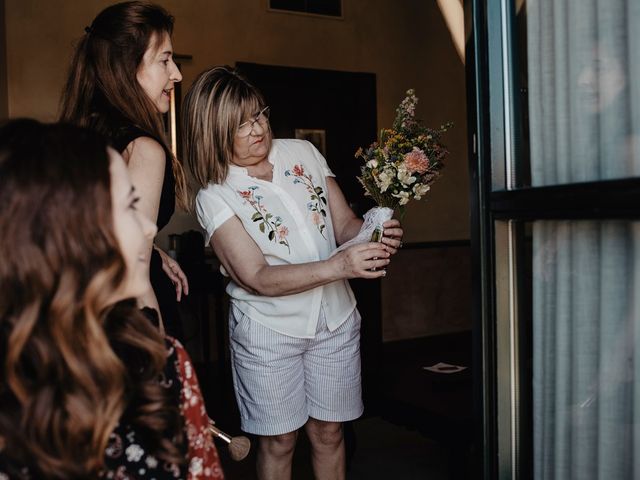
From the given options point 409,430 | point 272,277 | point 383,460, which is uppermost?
point 272,277

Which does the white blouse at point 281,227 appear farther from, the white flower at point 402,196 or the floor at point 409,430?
the floor at point 409,430

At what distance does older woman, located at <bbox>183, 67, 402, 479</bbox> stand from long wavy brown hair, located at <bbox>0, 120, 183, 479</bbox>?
39.0 inches

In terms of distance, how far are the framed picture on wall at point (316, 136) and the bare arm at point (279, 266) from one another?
354 cm

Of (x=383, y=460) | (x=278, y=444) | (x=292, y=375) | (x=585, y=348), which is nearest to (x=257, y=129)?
(x=292, y=375)

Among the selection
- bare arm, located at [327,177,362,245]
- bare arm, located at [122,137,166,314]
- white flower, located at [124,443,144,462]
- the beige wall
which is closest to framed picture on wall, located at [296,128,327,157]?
→ the beige wall

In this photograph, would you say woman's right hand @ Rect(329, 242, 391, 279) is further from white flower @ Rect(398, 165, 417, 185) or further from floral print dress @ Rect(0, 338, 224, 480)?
floral print dress @ Rect(0, 338, 224, 480)

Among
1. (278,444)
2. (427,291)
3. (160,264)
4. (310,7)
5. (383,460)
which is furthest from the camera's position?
(427,291)

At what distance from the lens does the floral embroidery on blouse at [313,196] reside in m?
2.13

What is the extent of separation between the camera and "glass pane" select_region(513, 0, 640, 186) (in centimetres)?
133

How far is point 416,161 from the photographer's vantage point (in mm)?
1946

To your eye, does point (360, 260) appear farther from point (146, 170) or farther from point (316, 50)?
point (316, 50)

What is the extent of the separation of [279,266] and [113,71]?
0.68 m

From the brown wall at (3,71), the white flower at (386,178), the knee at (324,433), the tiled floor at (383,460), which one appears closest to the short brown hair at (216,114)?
the white flower at (386,178)

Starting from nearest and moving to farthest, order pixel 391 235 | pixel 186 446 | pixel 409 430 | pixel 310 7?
pixel 186 446 < pixel 391 235 < pixel 409 430 < pixel 310 7
